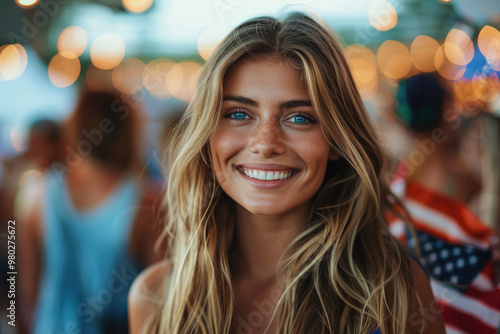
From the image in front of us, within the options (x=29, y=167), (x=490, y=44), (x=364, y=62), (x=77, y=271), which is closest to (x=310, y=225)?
(x=77, y=271)

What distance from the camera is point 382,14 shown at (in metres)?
3.04

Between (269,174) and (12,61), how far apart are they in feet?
6.15

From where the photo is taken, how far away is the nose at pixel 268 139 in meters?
1.27

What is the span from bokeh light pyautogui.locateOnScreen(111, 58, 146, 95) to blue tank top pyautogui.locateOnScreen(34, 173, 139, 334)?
4.67 ft

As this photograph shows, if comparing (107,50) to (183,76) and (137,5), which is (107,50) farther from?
(183,76)

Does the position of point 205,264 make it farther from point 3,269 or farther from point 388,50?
point 388,50

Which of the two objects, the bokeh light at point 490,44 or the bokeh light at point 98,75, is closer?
the bokeh light at point 490,44

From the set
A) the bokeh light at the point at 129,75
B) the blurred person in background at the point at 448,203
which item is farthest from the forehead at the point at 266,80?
the bokeh light at the point at 129,75

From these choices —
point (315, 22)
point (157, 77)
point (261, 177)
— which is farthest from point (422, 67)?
point (261, 177)

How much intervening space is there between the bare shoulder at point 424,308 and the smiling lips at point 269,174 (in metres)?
0.55

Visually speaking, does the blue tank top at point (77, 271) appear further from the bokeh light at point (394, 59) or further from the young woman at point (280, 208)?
the bokeh light at point (394, 59)

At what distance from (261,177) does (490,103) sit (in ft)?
6.11

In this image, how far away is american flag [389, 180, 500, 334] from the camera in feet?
6.00

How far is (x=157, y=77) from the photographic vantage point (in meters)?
4.73
